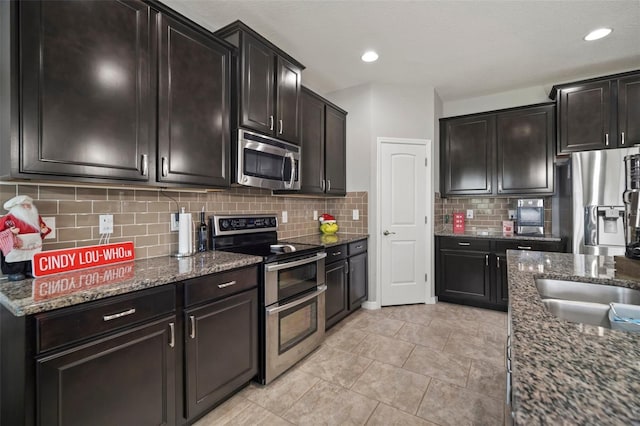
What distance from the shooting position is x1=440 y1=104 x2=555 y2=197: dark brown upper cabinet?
3447mm

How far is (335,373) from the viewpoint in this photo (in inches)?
85.8

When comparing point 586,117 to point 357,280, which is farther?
point 357,280

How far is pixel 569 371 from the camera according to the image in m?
0.58

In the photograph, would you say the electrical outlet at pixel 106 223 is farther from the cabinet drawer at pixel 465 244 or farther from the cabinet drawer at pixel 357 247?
the cabinet drawer at pixel 465 244

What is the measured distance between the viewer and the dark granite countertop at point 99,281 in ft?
3.51

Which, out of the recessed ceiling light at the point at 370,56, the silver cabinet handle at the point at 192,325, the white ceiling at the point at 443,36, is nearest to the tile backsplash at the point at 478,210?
the white ceiling at the point at 443,36

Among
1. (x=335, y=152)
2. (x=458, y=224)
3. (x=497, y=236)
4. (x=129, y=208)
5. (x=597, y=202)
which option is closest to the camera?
(x=129, y=208)

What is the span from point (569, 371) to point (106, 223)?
2170 mm

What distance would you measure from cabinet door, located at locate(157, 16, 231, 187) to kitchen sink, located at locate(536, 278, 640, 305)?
205cm

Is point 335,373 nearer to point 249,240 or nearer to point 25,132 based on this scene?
point 249,240

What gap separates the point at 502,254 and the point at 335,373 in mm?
2516

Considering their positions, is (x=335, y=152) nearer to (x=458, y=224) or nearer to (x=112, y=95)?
(x=458, y=224)

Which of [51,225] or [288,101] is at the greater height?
[288,101]

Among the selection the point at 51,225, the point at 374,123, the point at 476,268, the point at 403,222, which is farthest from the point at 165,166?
the point at 476,268
